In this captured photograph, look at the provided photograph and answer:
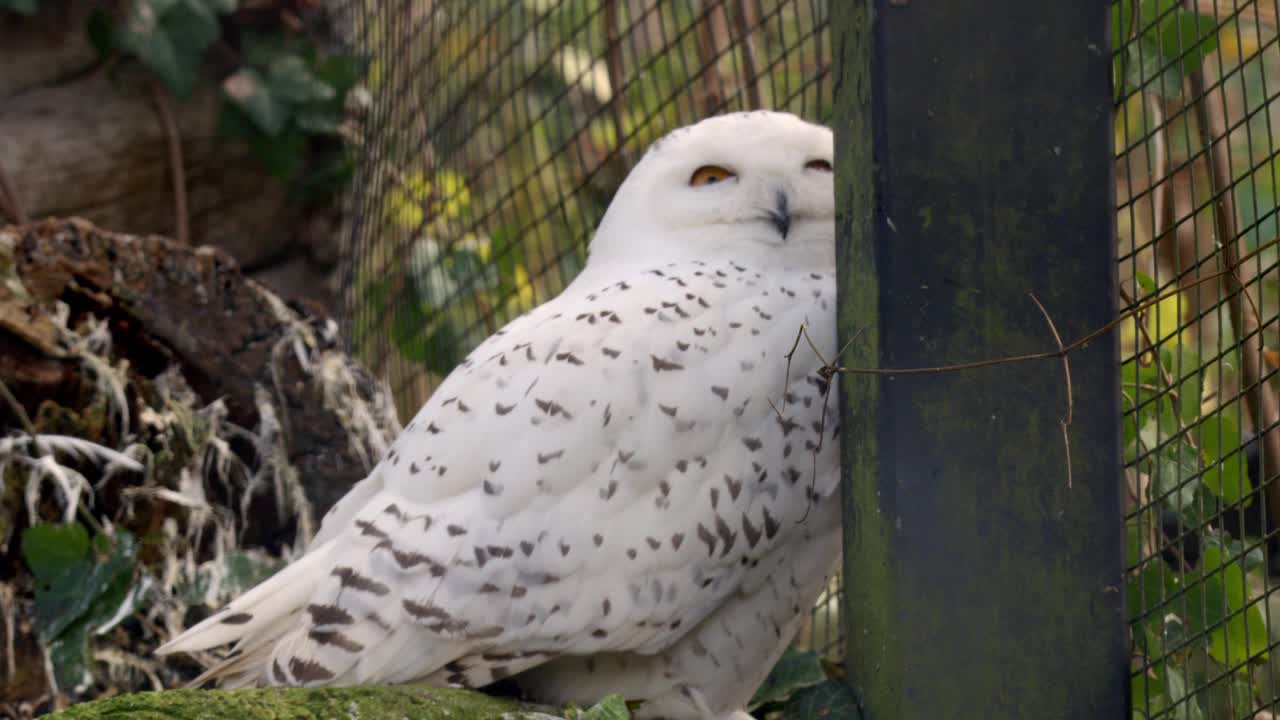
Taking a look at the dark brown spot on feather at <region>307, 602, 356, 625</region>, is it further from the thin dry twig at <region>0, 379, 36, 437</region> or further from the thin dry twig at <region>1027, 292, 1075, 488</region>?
the thin dry twig at <region>0, 379, 36, 437</region>

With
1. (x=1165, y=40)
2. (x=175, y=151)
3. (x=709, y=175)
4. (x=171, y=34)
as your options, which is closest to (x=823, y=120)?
(x=709, y=175)

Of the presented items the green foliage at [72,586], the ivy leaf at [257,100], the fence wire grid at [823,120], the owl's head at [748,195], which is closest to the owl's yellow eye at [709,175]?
the owl's head at [748,195]

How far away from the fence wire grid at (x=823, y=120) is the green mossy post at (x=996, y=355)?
0.08 metres

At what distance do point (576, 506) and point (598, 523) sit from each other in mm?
39

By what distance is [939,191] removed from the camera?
5.02 ft

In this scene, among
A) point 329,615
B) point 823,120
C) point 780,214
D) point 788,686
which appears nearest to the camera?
point 329,615

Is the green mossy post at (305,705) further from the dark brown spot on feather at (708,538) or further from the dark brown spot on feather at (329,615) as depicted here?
the dark brown spot on feather at (708,538)

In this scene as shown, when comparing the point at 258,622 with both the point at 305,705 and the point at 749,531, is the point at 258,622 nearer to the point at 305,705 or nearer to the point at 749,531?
the point at 305,705

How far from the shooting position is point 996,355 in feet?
5.02

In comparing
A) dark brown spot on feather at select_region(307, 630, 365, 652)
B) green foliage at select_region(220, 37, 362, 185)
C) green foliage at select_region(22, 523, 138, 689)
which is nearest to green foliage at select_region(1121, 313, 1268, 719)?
dark brown spot on feather at select_region(307, 630, 365, 652)

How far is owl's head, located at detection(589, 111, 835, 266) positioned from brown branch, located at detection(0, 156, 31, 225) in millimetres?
2379

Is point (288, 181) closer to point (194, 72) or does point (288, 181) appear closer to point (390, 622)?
point (194, 72)

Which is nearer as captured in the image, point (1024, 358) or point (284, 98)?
point (1024, 358)

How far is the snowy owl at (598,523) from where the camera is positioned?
177 centimetres
